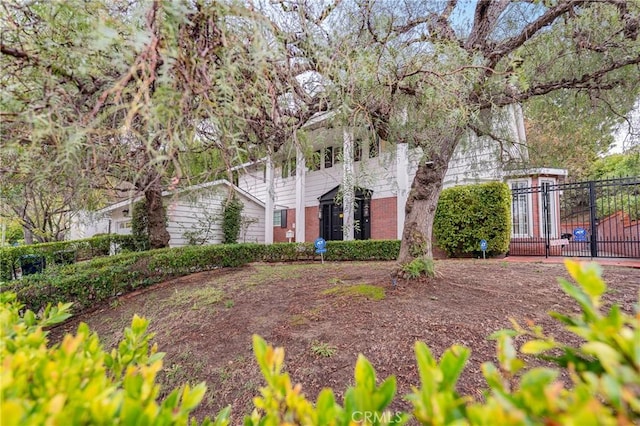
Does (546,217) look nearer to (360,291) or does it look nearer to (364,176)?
(360,291)

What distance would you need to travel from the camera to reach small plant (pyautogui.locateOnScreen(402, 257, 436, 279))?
4.31 m

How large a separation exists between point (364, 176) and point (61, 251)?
945 centimetres

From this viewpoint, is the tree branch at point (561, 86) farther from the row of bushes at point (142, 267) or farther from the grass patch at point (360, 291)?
the row of bushes at point (142, 267)

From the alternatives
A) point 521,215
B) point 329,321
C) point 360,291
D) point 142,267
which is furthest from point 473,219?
point 142,267

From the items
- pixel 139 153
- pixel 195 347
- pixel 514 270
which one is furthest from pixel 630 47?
pixel 195 347

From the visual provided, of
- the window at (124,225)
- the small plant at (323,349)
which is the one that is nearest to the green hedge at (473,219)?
the small plant at (323,349)

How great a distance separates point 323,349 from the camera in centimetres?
280

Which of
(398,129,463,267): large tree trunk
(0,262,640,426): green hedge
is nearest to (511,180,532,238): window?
(398,129,463,267): large tree trunk

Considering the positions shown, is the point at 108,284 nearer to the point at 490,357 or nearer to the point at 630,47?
the point at 490,357

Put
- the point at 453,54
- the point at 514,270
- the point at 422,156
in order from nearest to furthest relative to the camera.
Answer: the point at 453,54 → the point at 422,156 → the point at 514,270

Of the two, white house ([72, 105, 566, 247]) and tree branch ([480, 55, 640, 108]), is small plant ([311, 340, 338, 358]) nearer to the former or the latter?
white house ([72, 105, 566, 247])

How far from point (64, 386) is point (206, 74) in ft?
3.91

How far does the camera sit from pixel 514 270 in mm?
5684

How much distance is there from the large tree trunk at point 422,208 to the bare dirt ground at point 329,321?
500mm
